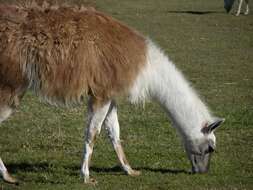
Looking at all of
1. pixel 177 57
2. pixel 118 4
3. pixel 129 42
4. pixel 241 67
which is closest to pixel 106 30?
pixel 129 42

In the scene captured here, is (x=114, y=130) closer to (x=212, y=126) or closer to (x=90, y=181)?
(x=90, y=181)

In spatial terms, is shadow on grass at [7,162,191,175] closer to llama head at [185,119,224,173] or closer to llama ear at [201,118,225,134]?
llama head at [185,119,224,173]

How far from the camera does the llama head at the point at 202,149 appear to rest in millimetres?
8250

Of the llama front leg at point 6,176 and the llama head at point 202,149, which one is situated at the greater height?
the llama head at point 202,149

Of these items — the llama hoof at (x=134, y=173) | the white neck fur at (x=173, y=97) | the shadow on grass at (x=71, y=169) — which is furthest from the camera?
the shadow on grass at (x=71, y=169)

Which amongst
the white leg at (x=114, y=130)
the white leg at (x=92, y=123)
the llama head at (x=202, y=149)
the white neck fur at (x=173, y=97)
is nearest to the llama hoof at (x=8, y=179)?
the white leg at (x=92, y=123)

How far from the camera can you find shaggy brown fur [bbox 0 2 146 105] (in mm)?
7719

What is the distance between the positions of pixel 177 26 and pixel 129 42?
2186 centimetres

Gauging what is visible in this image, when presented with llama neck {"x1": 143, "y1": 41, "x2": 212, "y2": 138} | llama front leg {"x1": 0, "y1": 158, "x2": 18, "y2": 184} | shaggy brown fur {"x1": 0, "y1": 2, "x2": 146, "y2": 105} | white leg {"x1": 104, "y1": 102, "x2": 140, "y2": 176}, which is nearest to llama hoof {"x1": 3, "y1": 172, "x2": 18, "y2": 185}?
llama front leg {"x1": 0, "y1": 158, "x2": 18, "y2": 184}

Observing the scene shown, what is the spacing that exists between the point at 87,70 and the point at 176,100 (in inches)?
51.2

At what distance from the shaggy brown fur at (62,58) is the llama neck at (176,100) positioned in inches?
14.7

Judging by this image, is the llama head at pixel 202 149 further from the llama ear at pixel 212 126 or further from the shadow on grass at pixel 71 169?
the shadow on grass at pixel 71 169

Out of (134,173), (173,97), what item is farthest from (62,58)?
(134,173)

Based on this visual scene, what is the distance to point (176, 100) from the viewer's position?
8227 millimetres
